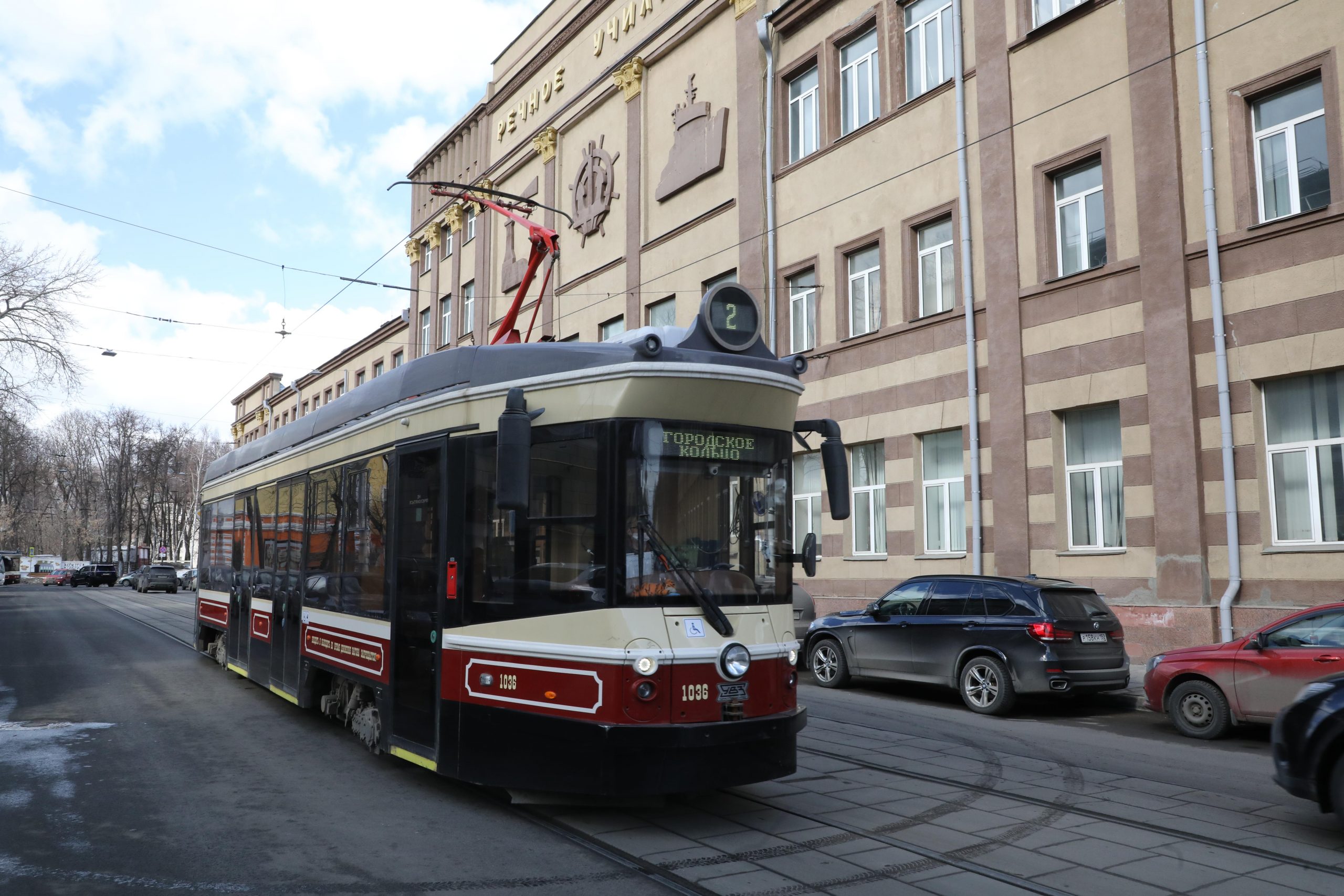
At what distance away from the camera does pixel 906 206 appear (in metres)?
19.4

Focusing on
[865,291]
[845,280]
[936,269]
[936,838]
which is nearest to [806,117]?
[845,280]

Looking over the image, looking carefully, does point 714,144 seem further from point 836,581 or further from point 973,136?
point 836,581

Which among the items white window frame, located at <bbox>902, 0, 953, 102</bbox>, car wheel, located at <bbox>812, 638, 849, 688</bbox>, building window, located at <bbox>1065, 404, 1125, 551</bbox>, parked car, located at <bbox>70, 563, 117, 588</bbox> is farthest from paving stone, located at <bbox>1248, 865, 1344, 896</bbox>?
parked car, located at <bbox>70, 563, 117, 588</bbox>

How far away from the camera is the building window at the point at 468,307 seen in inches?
1437

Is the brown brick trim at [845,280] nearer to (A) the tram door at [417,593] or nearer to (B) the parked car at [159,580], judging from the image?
(A) the tram door at [417,593]

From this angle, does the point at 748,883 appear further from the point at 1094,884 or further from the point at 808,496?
the point at 808,496

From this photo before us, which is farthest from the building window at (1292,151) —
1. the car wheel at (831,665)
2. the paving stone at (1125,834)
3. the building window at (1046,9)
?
the paving stone at (1125,834)

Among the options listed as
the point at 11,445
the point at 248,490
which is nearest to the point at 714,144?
the point at 248,490

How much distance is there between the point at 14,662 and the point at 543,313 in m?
18.0

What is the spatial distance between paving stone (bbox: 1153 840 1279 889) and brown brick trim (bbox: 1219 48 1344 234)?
1026 cm

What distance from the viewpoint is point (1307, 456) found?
13.7m

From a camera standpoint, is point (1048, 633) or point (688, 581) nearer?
point (688, 581)

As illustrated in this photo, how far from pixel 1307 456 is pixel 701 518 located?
1061 cm

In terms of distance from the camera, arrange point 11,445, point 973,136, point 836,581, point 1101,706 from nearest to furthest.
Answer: point 1101,706, point 973,136, point 836,581, point 11,445
